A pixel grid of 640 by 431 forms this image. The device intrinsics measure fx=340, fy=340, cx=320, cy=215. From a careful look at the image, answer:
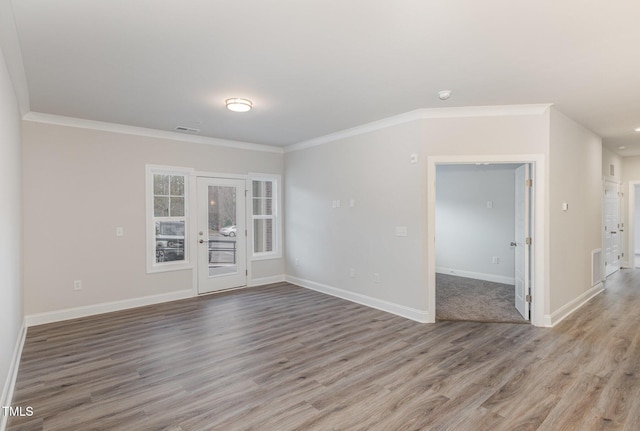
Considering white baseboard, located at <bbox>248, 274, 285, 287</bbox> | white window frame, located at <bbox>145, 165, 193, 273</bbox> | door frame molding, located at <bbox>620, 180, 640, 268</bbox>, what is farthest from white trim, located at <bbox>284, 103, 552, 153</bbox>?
door frame molding, located at <bbox>620, 180, 640, 268</bbox>

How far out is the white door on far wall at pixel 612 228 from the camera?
6.61 m

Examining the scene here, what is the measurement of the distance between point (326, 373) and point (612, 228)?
728cm

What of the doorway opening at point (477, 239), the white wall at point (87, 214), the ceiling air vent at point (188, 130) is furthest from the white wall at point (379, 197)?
the white wall at point (87, 214)

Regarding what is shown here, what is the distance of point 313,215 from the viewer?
6016mm

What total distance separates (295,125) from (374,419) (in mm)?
3803

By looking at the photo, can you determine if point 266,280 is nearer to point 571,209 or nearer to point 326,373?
point 326,373

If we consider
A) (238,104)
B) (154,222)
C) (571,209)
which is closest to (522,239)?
(571,209)

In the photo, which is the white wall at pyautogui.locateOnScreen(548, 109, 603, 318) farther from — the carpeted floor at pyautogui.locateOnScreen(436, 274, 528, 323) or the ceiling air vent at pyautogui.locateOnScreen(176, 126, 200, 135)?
the ceiling air vent at pyautogui.locateOnScreen(176, 126, 200, 135)

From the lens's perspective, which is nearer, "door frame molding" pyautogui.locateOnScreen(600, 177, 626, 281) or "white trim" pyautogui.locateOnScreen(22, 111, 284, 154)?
"white trim" pyautogui.locateOnScreen(22, 111, 284, 154)

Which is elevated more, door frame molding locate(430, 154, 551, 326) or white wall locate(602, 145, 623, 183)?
white wall locate(602, 145, 623, 183)

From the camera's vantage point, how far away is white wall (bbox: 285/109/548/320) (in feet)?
13.6

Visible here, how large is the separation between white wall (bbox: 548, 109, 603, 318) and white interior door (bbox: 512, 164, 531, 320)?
0.25 m

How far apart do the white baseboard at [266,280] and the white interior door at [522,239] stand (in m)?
4.03

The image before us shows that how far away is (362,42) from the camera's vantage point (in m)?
2.52
